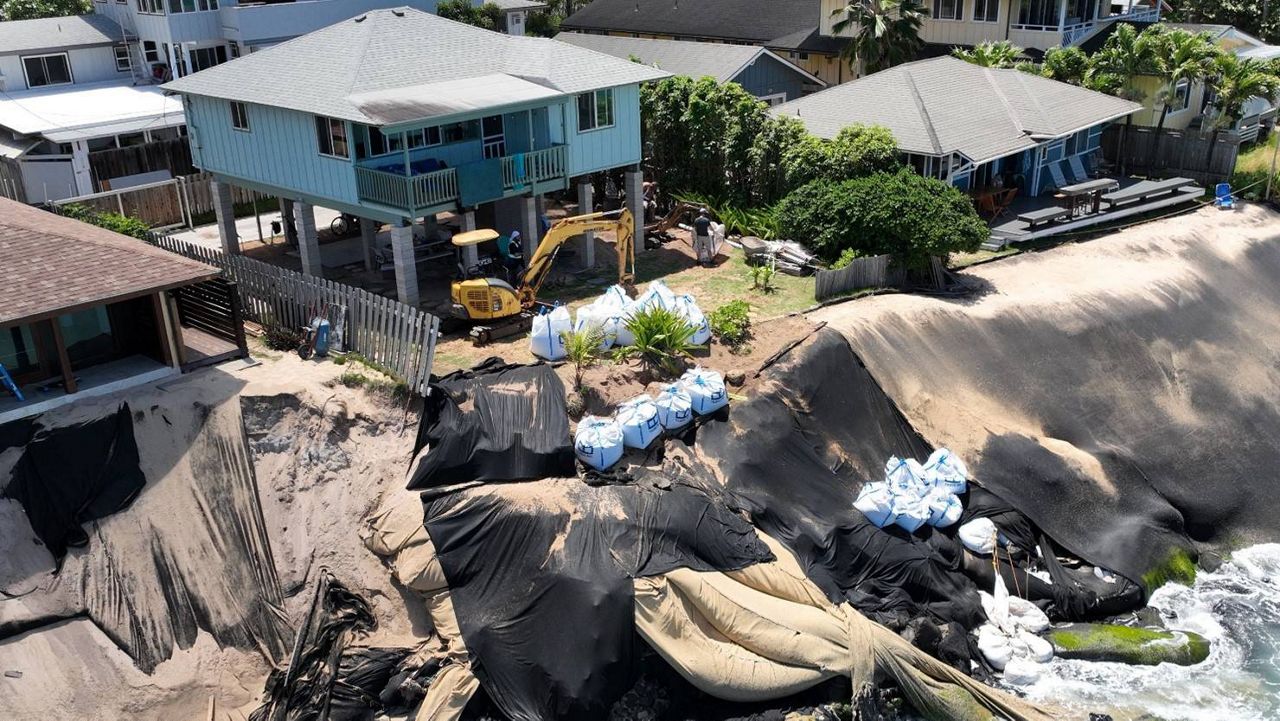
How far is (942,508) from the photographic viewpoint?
2019cm

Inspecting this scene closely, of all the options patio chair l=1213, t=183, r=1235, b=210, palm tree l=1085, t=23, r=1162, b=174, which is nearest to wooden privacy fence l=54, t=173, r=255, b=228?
palm tree l=1085, t=23, r=1162, b=174

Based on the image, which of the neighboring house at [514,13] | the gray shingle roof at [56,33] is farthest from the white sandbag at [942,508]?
the gray shingle roof at [56,33]

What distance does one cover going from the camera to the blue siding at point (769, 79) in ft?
129

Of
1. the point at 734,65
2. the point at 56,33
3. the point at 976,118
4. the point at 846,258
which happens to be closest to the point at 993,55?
the point at 976,118

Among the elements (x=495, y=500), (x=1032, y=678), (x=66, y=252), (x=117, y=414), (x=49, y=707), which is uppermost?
(x=66, y=252)

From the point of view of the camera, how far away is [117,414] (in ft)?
61.7

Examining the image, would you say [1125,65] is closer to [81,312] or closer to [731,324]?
[731,324]

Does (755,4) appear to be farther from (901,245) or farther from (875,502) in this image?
(875,502)

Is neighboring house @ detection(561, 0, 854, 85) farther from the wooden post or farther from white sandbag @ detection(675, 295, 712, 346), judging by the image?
the wooden post

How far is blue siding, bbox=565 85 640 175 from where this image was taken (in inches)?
1072

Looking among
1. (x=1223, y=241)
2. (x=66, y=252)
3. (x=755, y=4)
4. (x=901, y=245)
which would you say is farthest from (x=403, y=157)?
(x=755, y=4)

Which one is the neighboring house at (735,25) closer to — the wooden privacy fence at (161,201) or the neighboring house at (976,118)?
the neighboring house at (976,118)

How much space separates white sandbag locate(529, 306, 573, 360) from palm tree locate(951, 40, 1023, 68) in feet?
68.8

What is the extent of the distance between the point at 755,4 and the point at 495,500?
3645 centimetres
